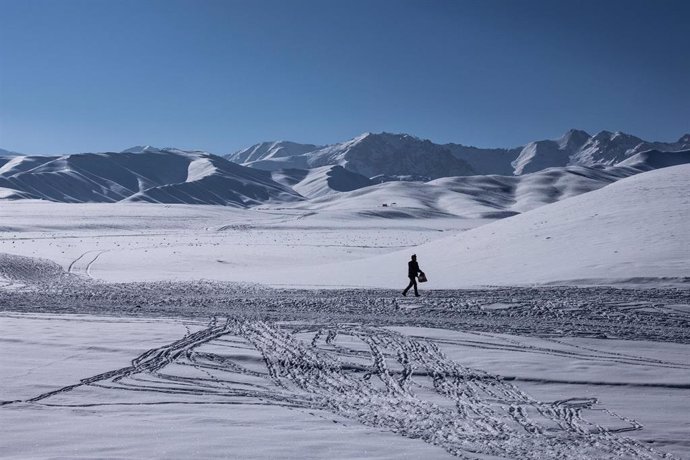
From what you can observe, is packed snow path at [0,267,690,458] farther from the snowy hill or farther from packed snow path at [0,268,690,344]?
the snowy hill

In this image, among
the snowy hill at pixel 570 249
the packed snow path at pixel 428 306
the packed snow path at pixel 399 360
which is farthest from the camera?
the snowy hill at pixel 570 249

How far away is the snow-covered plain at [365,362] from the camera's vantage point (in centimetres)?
675

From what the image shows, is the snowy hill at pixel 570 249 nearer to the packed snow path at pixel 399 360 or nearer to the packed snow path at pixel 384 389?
the packed snow path at pixel 399 360

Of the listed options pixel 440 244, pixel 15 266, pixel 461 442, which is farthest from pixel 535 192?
pixel 461 442

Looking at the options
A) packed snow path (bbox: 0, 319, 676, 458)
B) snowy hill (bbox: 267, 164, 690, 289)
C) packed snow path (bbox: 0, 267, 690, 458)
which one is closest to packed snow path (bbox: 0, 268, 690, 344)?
packed snow path (bbox: 0, 267, 690, 458)

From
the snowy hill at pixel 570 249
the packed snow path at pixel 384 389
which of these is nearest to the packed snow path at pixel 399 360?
the packed snow path at pixel 384 389

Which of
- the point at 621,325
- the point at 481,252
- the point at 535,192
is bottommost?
the point at 621,325

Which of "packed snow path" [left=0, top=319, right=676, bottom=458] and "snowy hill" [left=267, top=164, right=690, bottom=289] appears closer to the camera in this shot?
"packed snow path" [left=0, top=319, right=676, bottom=458]

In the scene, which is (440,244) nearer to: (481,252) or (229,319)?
(481,252)

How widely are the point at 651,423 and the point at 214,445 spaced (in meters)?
5.55

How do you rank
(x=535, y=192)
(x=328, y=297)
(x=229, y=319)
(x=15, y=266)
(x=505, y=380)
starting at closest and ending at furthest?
1. (x=505, y=380)
2. (x=229, y=319)
3. (x=328, y=297)
4. (x=15, y=266)
5. (x=535, y=192)

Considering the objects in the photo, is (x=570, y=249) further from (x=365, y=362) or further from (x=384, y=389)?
(x=384, y=389)

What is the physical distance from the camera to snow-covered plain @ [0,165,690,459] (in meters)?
6.75

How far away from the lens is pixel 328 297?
58.4 ft
